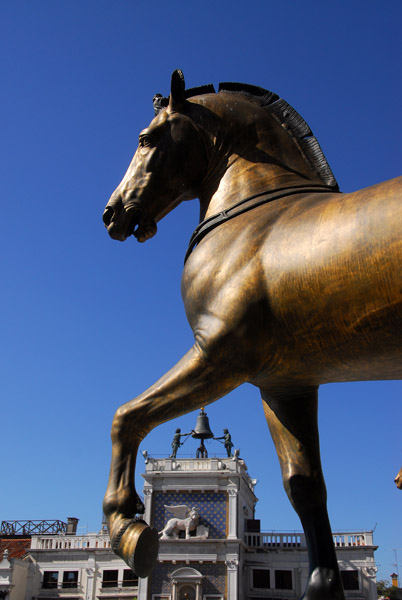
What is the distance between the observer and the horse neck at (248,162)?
274 cm

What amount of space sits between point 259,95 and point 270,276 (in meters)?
1.17

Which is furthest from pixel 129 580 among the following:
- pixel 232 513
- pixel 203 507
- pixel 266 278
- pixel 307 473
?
pixel 266 278

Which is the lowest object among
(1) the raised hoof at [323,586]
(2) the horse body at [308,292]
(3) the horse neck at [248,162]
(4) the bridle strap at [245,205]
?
(1) the raised hoof at [323,586]

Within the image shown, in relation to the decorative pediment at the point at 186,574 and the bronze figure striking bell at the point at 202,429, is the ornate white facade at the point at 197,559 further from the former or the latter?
the bronze figure striking bell at the point at 202,429

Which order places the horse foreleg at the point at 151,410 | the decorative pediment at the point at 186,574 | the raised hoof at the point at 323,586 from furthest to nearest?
the decorative pediment at the point at 186,574 < the raised hoof at the point at 323,586 < the horse foreleg at the point at 151,410

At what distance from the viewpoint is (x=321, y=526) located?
8.36ft

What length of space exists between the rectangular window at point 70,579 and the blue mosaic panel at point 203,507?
20.6ft

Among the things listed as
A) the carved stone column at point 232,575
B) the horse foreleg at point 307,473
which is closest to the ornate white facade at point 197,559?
the carved stone column at point 232,575

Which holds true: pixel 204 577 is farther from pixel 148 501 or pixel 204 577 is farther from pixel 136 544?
pixel 136 544

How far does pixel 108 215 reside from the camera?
9.55ft

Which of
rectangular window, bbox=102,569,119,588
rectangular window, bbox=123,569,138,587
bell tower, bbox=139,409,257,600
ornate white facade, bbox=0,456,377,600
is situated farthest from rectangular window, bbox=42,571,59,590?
bell tower, bbox=139,409,257,600

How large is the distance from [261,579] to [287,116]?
3582 centimetres

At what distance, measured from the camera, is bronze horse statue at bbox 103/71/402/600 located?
7.01ft

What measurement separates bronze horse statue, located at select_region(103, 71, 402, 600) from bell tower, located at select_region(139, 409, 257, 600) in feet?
105
